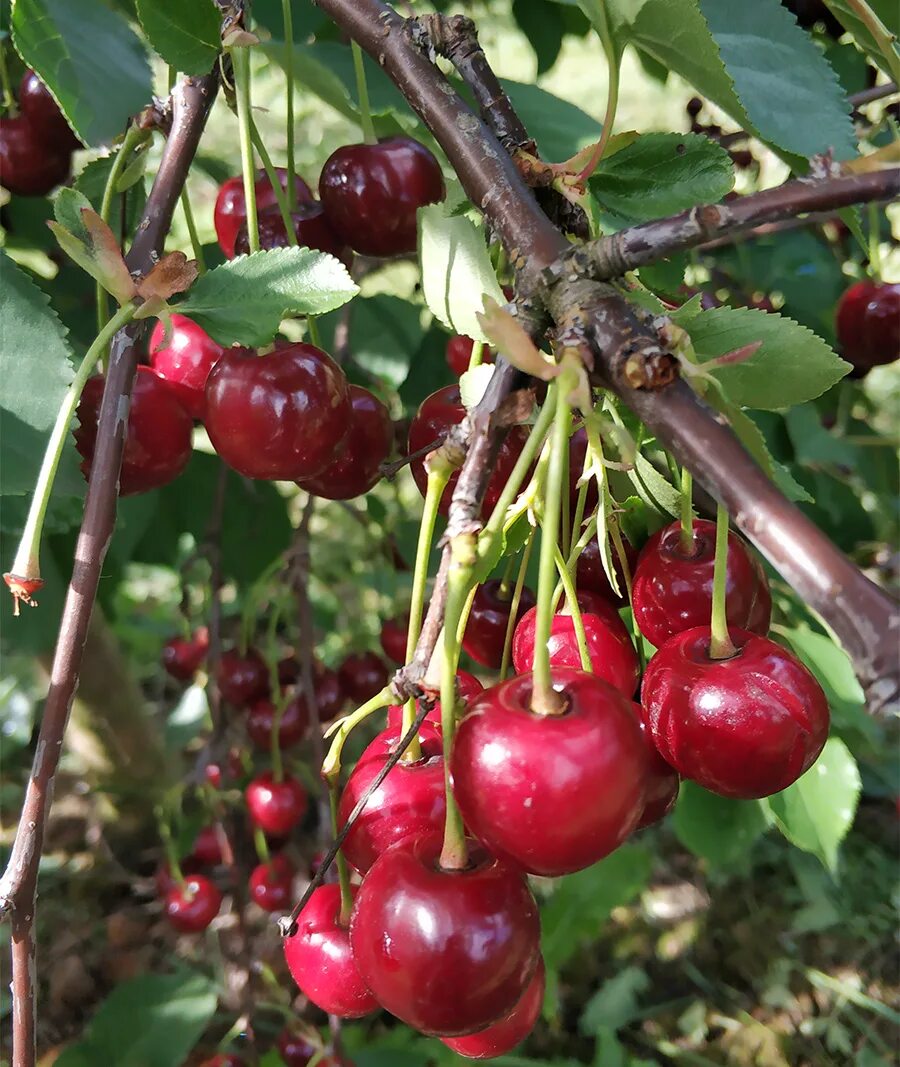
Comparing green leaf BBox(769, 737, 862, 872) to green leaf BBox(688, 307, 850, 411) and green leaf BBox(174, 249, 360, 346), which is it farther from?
green leaf BBox(174, 249, 360, 346)

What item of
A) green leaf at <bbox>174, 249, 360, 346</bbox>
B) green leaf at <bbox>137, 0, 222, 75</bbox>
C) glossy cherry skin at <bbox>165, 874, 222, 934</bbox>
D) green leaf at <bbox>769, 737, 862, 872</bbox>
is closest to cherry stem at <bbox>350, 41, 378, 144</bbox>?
green leaf at <bbox>137, 0, 222, 75</bbox>

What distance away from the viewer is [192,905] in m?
1.38

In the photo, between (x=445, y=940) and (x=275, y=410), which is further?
(x=275, y=410)

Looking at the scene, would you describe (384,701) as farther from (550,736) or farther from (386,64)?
(386,64)

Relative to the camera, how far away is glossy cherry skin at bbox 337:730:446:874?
0.46m

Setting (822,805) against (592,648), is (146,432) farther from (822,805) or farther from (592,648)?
(822,805)

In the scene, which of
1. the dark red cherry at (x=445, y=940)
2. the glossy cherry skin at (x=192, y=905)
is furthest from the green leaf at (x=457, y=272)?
the glossy cherry skin at (x=192, y=905)

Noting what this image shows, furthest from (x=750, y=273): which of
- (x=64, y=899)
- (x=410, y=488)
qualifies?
(x=64, y=899)

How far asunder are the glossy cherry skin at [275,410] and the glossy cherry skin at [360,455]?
0.10 metres

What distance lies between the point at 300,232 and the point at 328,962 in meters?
0.54

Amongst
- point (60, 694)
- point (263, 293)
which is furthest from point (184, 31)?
point (60, 694)

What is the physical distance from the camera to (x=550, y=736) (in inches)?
14.3

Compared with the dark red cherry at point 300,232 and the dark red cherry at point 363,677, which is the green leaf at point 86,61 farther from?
the dark red cherry at point 363,677

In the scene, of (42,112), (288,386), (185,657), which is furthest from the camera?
(185,657)
